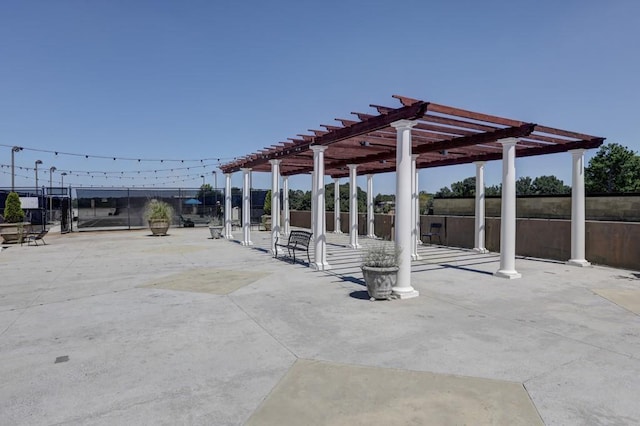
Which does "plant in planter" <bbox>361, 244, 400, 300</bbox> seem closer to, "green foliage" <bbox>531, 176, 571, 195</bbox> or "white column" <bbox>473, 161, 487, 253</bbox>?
"white column" <bbox>473, 161, 487, 253</bbox>

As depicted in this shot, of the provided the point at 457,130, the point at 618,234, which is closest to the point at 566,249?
the point at 618,234

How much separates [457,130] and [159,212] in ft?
49.7

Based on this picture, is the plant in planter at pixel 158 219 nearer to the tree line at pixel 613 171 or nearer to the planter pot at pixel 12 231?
the planter pot at pixel 12 231

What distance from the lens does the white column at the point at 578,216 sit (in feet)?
33.4

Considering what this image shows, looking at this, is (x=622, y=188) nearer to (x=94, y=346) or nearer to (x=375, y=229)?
(x=375, y=229)

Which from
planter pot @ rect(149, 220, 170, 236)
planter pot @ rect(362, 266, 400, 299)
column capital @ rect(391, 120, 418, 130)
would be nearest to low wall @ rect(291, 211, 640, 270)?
planter pot @ rect(362, 266, 400, 299)

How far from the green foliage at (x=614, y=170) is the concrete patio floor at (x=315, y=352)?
25.2 meters

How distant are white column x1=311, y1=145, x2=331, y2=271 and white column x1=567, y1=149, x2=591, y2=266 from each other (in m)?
6.33

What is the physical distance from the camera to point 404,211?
697 centimetres

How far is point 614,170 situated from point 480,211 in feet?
76.0

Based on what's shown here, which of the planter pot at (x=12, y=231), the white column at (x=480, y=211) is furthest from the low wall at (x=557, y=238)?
the planter pot at (x=12, y=231)

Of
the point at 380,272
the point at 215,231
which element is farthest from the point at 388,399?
the point at 215,231

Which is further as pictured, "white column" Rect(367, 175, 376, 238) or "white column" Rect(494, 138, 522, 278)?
"white column" Rect(367, 175, 376, 238)

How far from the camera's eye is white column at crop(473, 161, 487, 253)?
12836 mm
